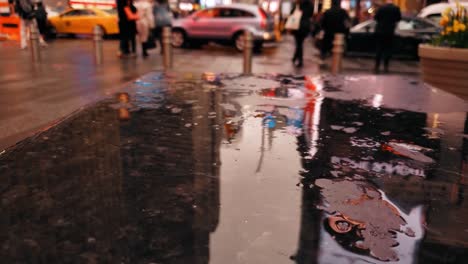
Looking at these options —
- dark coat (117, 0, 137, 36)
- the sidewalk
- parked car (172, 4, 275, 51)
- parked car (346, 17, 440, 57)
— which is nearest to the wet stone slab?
the sidewalk

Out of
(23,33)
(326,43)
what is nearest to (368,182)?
(326,43)

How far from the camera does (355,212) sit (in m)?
1.49

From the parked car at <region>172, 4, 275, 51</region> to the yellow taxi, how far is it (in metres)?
4.73

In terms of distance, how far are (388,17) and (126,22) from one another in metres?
6.64

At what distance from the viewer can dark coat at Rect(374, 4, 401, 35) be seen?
10594 mm

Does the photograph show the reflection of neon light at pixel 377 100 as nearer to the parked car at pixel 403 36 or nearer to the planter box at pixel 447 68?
the planter box at pixel 447 68

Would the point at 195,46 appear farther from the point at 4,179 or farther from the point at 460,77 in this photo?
the point at 4,179

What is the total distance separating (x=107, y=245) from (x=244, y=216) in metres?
0.45

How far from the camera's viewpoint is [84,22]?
19.6 meters

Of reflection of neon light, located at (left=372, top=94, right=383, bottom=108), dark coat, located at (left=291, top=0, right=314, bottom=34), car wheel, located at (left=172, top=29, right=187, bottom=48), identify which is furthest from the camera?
car wheel, located at (left=172, top=29, right=187, bottom=48)

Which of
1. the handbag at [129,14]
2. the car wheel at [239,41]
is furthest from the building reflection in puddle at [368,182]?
the car wheel at [239,41]

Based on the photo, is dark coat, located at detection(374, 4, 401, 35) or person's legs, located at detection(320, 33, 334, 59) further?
person's legs, located at detection(320, 33, 334, 59)

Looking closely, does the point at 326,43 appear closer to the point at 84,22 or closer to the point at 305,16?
the point at 305,16

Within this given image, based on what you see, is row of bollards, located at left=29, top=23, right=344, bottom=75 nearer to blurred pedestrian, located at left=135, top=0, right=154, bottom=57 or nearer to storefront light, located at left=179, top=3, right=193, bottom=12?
blurred pedestrian, located at left=135, top=0, right=154, bottom=57
